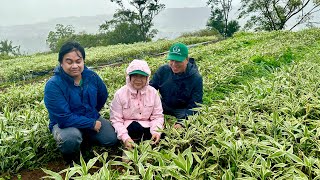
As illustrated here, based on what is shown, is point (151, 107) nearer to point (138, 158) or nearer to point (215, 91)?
point (138, 158)

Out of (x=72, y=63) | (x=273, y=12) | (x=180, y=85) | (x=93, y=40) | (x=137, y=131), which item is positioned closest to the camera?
(x=72, y=63)

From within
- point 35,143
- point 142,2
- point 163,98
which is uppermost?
point 142,2

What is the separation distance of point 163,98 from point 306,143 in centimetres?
209

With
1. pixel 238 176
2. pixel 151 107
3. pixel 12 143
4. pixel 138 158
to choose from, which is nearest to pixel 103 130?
pixel 151 107

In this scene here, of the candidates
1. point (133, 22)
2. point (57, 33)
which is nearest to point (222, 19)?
point (133, 22)

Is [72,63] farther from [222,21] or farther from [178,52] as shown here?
[222,21]

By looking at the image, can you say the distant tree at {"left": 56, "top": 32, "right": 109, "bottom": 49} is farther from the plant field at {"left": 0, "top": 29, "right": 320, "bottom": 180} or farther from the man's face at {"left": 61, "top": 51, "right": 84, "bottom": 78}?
the man's face at {"left": 61, "top": 51, "right": 84, "bottom": 78}

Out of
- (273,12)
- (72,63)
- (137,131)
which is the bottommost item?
(137,131)

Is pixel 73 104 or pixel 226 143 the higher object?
pixel 73 104

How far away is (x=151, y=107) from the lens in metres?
3.57

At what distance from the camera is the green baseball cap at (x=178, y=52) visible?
350cm

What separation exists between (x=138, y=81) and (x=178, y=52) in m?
0.58

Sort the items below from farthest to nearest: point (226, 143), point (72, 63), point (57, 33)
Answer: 1. point (57, 33)
2. point (72, 63)
3. point (226, 143)

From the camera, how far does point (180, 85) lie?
3.96 meters
